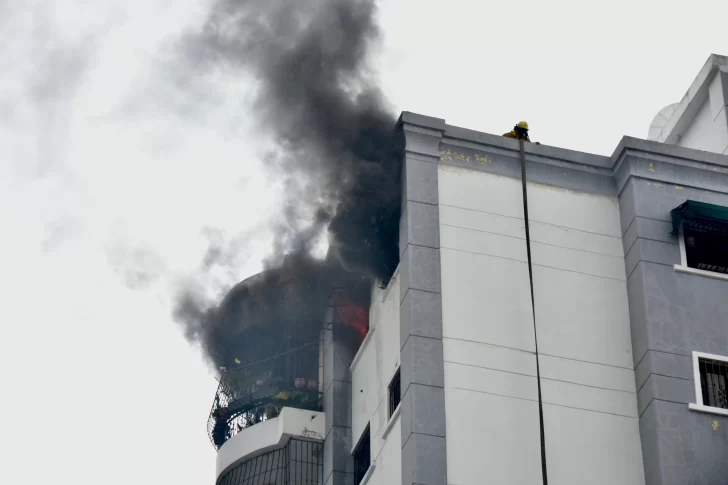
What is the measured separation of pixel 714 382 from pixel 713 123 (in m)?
8.06

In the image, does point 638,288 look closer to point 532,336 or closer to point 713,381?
point 713,381

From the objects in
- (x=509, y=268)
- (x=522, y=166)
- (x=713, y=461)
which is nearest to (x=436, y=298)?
(x=509, y=268)

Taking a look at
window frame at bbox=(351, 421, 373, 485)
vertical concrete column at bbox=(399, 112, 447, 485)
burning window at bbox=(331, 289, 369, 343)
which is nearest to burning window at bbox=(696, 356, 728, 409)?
vertical concrete column at bbox=(399, 112, 447, 485)

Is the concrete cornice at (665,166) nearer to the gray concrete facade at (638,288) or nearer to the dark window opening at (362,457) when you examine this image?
the gray concrete facade at (638,288)

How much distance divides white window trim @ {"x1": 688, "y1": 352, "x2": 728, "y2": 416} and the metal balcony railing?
31.3ft

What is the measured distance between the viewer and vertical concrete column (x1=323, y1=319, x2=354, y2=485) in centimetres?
2897

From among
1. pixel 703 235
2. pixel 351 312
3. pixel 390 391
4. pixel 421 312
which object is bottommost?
pixel 390 391

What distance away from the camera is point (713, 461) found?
78.7ft

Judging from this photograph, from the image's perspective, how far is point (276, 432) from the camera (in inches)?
1196

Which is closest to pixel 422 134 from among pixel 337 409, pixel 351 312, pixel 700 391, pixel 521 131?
pixel 521 131

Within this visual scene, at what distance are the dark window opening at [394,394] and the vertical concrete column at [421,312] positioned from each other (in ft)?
4.23

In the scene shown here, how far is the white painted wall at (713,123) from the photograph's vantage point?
98.8 feet

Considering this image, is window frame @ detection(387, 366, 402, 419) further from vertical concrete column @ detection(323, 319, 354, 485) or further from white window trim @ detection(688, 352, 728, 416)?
white window trim @ detection(688, 352, 728, 416)

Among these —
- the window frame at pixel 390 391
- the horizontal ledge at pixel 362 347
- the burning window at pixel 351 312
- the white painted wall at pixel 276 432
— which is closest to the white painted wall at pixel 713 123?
the burning window at pixel 351 312
